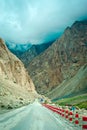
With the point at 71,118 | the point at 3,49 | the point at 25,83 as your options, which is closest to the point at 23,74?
the point at 25,83

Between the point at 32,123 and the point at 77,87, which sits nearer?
the point at 32,123

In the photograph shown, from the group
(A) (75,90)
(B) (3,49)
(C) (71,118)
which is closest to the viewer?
(C) (71,118)

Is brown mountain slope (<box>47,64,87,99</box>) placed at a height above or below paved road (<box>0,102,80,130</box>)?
above

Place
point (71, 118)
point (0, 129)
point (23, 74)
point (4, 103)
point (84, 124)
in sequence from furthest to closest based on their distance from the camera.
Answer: point (23, 74)
point (4, 103)
point (71, 118)
point (0, 129)
point (84, 124)

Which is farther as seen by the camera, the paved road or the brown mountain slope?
the brown mountain slope

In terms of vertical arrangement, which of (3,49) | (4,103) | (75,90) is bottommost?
(4,103)

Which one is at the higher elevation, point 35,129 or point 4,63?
point 4,63

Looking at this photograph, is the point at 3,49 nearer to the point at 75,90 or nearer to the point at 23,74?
the point at 23,74

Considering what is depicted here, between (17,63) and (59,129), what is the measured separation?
131797mm

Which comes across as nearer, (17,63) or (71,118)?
(71,118)

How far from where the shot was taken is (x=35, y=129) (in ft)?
47.4

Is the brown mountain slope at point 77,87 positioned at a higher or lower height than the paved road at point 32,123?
higher

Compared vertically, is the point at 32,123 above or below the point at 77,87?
below

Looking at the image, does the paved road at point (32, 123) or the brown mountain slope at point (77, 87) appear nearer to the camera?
the paved road at point (32, 123)
